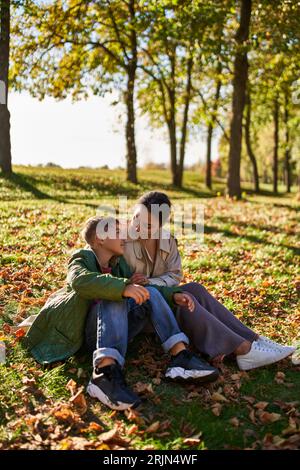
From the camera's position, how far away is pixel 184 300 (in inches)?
201

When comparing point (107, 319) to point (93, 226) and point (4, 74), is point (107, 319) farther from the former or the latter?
point (4, 74)

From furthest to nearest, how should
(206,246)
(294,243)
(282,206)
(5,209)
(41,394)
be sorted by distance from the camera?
(282,206)
(5,209)
(294,243)
(206,246)
(41,394)

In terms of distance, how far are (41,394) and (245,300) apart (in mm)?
3884

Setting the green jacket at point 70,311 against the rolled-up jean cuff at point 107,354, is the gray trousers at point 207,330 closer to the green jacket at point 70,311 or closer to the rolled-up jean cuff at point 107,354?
the green jacket at point 70,311

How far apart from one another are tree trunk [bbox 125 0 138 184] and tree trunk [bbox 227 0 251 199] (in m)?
5.93

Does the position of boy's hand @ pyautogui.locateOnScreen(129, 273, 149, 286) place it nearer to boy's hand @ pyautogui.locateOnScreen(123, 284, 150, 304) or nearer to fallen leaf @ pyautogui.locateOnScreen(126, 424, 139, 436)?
boy's hand @ pyautogui.locateOnScreen(123, 284, 150, 304)

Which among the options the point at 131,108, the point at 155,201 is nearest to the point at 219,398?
the point at 155,201

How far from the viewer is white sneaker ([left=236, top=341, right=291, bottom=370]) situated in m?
5.33

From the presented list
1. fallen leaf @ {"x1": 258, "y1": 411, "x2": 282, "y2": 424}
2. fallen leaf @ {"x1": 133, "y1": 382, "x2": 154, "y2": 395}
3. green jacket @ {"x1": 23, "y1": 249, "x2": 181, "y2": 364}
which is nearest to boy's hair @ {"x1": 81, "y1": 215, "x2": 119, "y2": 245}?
green jacket @ {"x1": 23, "y1": 249, "x2": 181, "y2": 364}

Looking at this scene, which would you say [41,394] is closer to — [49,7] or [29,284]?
[29,284]

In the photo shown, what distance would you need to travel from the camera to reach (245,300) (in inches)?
307

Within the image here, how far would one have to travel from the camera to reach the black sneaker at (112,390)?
4422mm

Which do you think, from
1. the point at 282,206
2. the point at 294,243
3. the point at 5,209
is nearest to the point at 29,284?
the point at 5,209
